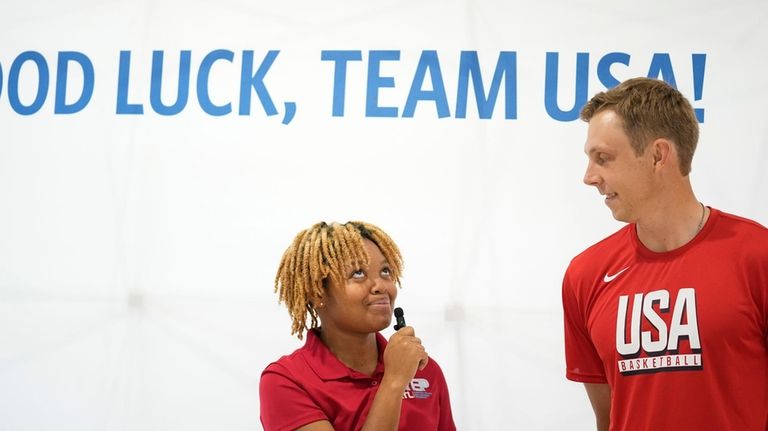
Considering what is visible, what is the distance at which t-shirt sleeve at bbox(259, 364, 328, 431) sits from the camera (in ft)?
5.80

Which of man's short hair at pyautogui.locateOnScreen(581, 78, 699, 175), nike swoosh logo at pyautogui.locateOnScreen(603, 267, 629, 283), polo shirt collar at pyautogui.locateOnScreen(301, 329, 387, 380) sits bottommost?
polo shirt collar at pyautogui.locateOnScreen(301, 329, 387, 380)

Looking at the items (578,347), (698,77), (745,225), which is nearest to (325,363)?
(578,347)

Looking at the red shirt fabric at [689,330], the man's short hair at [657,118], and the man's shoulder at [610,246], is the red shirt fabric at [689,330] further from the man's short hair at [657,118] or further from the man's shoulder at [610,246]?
the man's short hair at [657,118]

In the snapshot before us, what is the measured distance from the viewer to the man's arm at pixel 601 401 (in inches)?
72.7

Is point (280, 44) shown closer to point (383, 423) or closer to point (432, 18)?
point (432, 18)

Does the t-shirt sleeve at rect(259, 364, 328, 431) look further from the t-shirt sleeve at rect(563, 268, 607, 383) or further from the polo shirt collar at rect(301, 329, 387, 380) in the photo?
the t-shirt sleeve at rect(563, 268, 607, 383)

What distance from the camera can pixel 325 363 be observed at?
1.89 metres

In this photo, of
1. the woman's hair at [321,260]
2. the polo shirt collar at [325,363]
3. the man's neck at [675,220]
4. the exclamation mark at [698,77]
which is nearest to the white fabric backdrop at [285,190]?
the exclamation mark at [698,77]

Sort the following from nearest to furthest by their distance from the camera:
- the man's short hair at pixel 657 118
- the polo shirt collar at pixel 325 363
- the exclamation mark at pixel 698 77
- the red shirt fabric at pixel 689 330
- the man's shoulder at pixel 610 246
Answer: the red shirt fabric at pixel 689 330 < the man's short hair at pixel 657 118 < the man's shoulder at pixel 610 246 < the polo shirt collar at pixel 325 363 < the exclamation mark at pixel 698 77

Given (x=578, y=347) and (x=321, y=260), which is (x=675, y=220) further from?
(x=321, y=260)

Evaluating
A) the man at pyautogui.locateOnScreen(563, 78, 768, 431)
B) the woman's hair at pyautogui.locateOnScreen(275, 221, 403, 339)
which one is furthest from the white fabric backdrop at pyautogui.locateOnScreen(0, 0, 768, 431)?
the man at pyautogui.locateOnScreen(563, 78, 768, 431)

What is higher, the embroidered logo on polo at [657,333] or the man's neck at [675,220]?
the man's neck at [675,220]

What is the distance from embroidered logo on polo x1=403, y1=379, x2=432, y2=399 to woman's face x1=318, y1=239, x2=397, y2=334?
14 cm

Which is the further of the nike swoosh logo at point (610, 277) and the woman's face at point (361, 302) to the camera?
the woman's face at point (361, 302)
